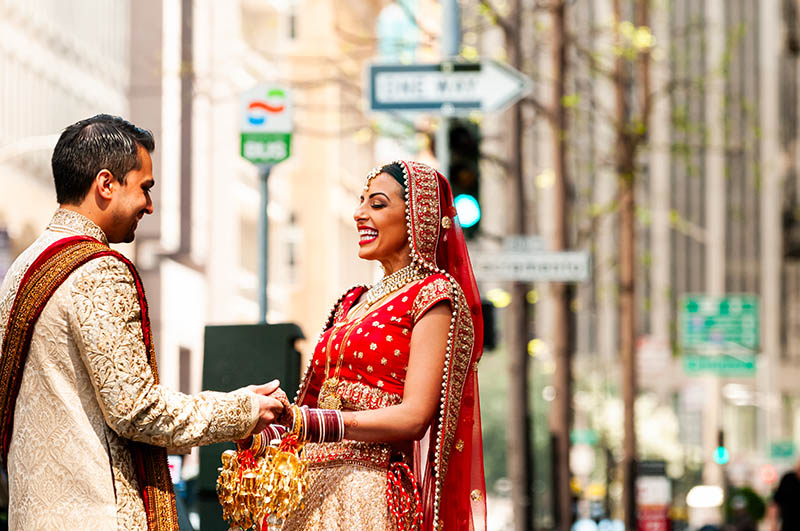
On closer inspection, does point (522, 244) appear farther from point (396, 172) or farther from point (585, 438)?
point (585, 438)

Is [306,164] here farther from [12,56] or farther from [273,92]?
[273,92]

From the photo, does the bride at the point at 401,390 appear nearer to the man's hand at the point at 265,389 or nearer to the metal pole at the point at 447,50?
the man's hand at the point at 265,389

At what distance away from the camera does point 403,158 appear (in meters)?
11.6

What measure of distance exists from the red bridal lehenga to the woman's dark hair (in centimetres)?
2

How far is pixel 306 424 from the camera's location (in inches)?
193

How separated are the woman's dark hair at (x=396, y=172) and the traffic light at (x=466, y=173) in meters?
8.16

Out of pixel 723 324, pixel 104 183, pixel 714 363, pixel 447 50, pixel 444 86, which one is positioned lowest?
pixel 714 363

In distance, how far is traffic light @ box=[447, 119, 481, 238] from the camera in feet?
44.8

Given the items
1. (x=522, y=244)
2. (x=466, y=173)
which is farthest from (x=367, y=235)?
(x=522, y=244)

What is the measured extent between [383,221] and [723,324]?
33.1 metres

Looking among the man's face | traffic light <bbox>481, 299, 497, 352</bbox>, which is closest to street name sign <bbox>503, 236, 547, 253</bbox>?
A: traffic light <bbox>481, 299, 497, 352</bbox>

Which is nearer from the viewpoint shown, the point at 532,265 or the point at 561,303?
the point at 532,265

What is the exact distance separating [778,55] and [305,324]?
223 feet

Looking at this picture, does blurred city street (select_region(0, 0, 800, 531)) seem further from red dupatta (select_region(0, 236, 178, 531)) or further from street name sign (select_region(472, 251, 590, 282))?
red dupatta (select_region(0, 236, 178, 531))
